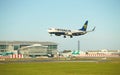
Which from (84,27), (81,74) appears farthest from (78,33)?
(81,74)

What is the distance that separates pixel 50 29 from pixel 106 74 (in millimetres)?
50486

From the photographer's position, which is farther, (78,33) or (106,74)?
(78,33)

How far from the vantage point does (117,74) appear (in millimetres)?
51750

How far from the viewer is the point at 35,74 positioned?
5200 cm

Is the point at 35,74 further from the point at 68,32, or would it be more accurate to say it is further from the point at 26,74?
the point at 68,32

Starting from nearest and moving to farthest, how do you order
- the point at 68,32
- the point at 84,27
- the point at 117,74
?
A: the point at 117,74 < the point at 68,32 < the point at 84,27

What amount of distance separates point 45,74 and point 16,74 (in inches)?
221

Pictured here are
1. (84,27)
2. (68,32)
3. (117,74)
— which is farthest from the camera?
(84,27)

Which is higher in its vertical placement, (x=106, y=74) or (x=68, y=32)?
(x=68, y=32)

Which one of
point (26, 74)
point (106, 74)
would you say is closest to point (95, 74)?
point (106, 74)

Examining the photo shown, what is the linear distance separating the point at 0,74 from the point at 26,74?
517cm

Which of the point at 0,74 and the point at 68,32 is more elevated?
the point at 68,32

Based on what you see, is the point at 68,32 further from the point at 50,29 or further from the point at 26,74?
the point at 26,74

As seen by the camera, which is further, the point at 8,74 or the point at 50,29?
the point at 50,29
